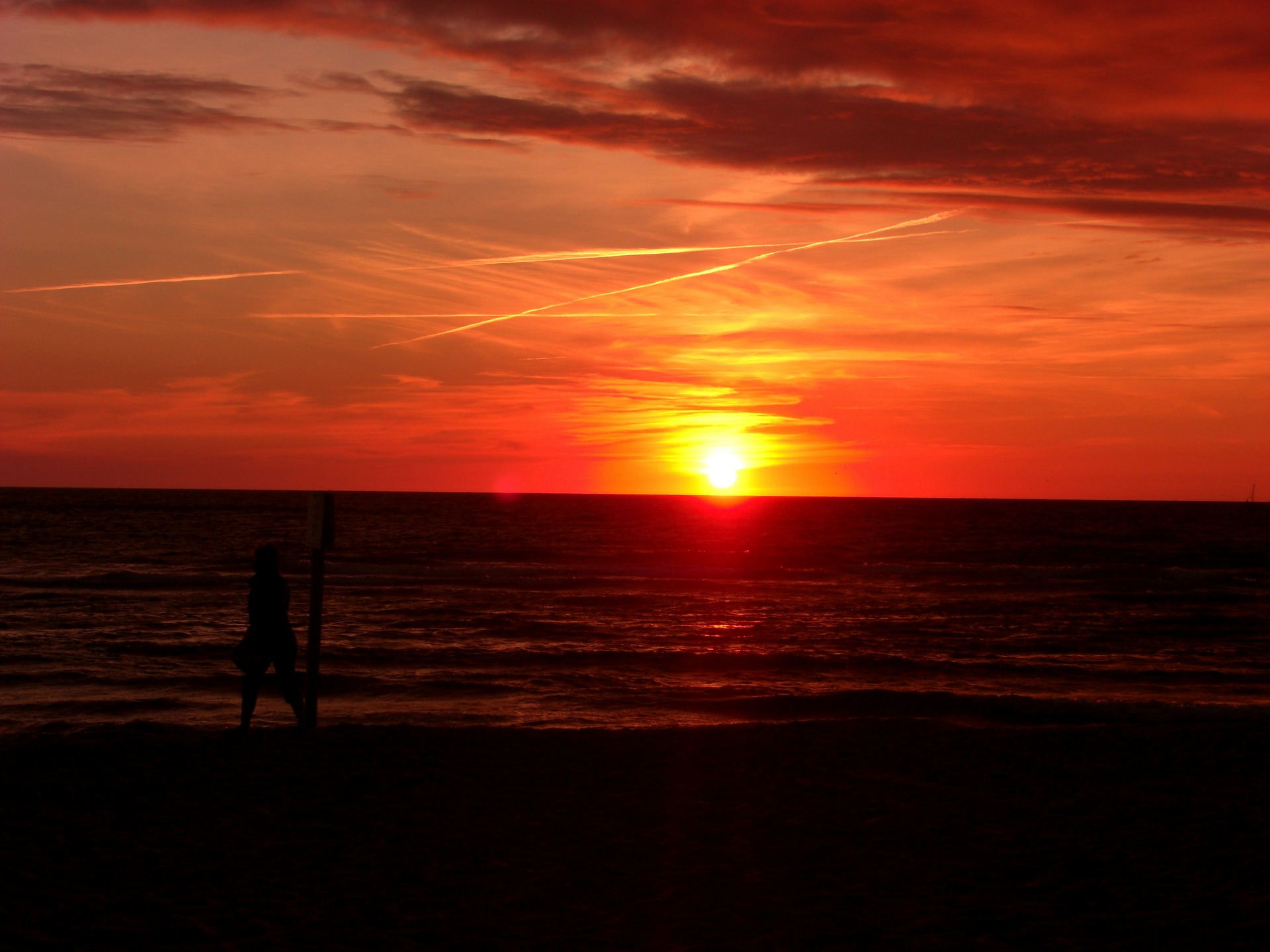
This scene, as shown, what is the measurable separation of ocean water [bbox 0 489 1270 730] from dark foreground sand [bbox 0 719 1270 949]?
2.96 meters

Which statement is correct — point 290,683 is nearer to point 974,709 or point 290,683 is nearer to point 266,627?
point 266,627

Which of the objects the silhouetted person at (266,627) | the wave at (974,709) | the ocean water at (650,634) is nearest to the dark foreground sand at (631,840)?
the silhouetted person at (266,627)

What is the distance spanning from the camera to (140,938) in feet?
18.4

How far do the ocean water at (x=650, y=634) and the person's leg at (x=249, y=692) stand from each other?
7.04ft

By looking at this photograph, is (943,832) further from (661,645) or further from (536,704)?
(661,645)

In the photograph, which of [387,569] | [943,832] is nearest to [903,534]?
[387,569]

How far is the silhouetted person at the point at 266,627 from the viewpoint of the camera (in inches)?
389

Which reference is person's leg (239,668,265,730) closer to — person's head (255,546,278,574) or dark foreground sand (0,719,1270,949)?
dark foreground sand (0,719,1270,949)

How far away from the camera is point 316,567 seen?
996cm

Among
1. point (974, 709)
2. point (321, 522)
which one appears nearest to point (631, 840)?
point (321, 522)

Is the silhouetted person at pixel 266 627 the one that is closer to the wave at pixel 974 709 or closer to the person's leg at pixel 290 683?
the person's leg at pixel 290 683

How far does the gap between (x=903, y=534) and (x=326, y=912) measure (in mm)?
70905

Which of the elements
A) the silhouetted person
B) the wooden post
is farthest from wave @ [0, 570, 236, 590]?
the silhouetted person

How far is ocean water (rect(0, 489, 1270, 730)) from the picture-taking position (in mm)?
14273
